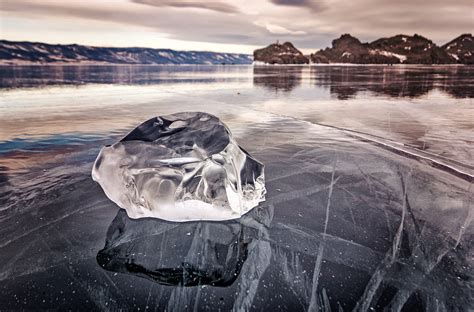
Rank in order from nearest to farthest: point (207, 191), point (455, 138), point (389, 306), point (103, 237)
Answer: point (389, 306) < point (103, 237) < point (207, 191) < point (455, 138)

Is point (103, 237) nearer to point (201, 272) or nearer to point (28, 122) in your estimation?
point (201, 272)

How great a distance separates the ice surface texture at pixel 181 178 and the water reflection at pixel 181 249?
13 centimetres

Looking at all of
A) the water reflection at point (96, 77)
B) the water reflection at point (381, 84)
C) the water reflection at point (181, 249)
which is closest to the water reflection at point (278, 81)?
the water reflection at point (381, 84)

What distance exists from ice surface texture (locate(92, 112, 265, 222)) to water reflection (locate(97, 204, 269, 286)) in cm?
13

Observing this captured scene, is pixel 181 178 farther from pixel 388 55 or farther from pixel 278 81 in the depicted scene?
pixel 388 55

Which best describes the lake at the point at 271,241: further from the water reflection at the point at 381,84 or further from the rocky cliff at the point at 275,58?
the rocky cliff at the point at 275,58

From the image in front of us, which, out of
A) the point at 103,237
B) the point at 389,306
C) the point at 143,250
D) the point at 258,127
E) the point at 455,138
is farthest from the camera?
the point at 258,127

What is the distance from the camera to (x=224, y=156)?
3344 mm

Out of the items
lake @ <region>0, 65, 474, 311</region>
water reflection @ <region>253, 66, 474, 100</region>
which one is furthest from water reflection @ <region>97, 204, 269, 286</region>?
water reflection @ <region>253, 66, 474, 100</region>

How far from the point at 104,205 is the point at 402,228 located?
9.79ft

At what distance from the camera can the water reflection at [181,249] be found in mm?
2338

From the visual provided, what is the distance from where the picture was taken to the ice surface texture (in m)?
3.07

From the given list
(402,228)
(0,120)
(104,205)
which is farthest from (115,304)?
(0,120)

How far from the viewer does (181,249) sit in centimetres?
264
